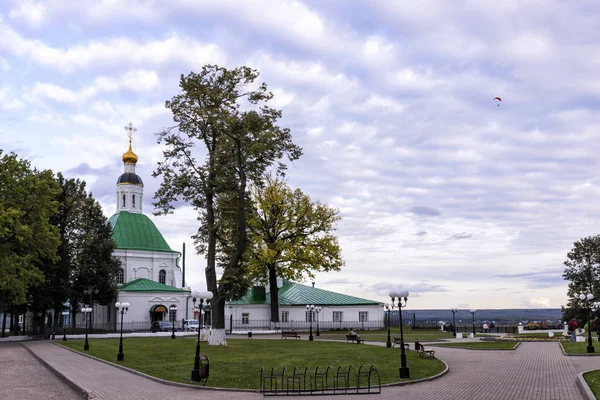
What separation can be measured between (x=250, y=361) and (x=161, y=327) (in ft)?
120

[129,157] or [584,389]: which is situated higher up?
[129,157]

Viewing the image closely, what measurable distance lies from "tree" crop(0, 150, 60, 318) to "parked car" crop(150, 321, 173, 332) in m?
15.3

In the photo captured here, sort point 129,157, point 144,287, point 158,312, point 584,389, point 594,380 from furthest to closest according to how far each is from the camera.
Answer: point 129,157 → point 158,312 → point 144,287 → point 594,380 → point 584,389

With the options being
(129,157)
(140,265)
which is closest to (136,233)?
(140,265)

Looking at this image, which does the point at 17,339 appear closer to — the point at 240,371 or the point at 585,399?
the point at 240,371

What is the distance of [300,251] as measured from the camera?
2012 inches

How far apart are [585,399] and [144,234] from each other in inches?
2439

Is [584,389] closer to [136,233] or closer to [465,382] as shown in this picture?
[465,382]

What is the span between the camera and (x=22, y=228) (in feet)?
134

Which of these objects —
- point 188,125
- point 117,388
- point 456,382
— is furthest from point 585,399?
point 188,125

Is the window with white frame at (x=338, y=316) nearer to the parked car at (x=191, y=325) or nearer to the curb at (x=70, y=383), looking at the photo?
the parked car at (x=191, y=325)

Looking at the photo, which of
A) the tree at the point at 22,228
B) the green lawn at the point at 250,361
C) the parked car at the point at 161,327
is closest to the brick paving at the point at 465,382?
the green lawn at the point at 250,361

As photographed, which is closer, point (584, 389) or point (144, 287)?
point (584, 389)

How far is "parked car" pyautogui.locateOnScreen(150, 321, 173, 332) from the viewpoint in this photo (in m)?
58.2
